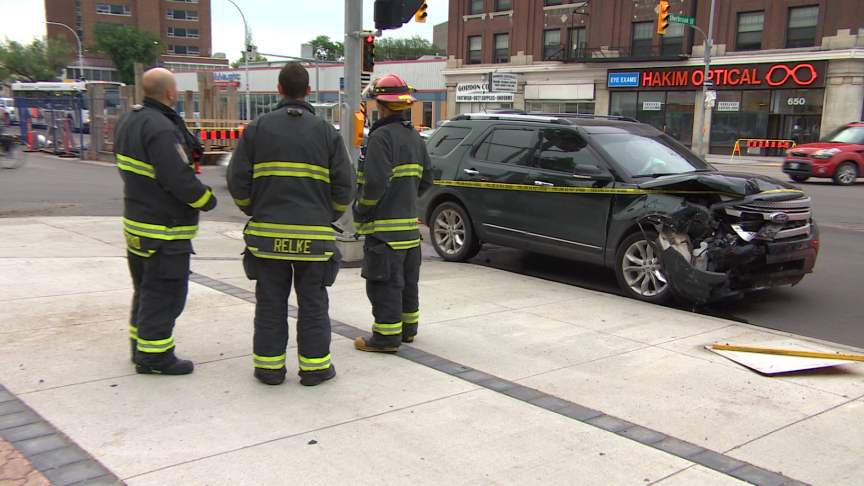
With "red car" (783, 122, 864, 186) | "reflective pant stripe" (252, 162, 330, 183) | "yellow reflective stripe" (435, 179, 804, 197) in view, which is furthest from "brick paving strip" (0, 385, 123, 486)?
"red car" (783, 122, 864, 186)

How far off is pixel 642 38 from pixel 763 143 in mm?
9751

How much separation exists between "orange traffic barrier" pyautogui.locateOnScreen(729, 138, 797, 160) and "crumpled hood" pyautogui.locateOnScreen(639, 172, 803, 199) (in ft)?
99.1

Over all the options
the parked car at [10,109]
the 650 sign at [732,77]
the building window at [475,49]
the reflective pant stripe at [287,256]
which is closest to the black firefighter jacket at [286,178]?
the reflective pant stripe at [287,256]

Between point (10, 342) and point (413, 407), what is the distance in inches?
115

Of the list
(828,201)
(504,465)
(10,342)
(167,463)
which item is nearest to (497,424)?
(504,465)

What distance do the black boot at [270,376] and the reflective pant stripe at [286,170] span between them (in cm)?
116

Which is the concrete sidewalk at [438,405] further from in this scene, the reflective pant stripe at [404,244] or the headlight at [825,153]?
the headlight at [825,153]

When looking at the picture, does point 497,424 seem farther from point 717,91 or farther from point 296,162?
point 717,91

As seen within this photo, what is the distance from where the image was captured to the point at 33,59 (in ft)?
255

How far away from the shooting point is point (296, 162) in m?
4.18

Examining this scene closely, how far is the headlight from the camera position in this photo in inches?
823

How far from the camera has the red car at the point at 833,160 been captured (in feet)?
68.4

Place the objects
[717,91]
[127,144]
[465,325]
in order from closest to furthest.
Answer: [127,144]
[465,325]
[717,91]

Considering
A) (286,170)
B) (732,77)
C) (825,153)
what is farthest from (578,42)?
(286,170)
